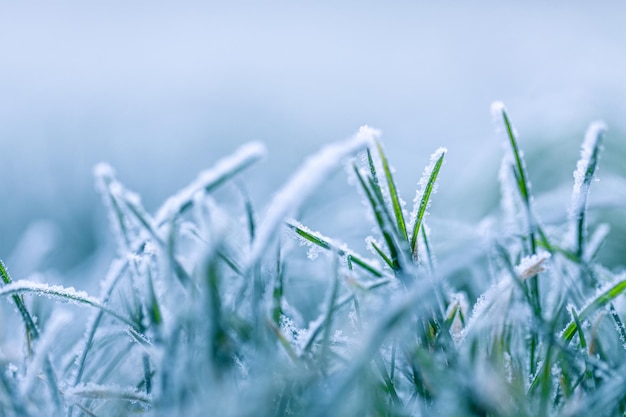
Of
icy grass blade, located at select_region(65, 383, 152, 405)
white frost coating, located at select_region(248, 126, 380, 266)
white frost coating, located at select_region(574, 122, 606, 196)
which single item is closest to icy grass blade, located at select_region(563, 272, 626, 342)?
white frost coating, located at select_region(574, 122, 606, 196)

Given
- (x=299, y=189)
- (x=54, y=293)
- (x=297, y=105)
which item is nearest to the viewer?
(x=299, y=189)

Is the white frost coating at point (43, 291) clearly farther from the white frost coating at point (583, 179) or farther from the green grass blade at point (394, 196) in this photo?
the white frost coating at point (583, 179)

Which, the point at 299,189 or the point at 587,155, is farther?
the point at 587,155

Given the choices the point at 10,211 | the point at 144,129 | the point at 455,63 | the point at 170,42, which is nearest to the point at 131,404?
the point at 10,211

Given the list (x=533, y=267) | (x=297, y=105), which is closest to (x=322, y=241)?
(x=533, y=267)

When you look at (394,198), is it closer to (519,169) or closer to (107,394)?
(519,169)

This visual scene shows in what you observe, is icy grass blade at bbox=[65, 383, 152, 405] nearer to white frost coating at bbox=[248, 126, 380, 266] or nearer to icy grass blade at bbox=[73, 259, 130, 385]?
icy grass blade at bbox=[73, 259, 130, 385]
